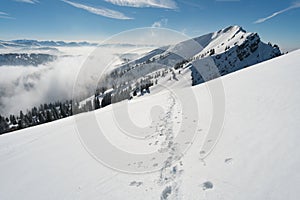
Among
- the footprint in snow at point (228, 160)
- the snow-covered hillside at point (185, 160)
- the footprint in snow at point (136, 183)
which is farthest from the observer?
the footprint in snow at point (136, 183)

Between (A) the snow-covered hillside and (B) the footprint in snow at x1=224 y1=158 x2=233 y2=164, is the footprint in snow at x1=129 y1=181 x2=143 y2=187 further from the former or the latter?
(B) the footprint in snow at x1=224 y1=158 x2=233 y2=164

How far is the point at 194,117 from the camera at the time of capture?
10.5 m

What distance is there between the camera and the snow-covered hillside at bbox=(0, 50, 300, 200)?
4.65 meters

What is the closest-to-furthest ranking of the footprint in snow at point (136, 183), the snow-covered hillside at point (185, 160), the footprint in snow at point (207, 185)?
1. the snow-covered hillside at point (185, 160)
2. the footprint in snow at point (207, 185)
3. the footprint in snow at point (136, 183)

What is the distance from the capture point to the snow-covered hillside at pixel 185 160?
15.3 feet

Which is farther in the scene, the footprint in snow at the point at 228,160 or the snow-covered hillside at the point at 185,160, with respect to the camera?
the footprint in snow at the point at 228,160

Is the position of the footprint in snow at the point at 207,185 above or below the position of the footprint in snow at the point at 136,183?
above

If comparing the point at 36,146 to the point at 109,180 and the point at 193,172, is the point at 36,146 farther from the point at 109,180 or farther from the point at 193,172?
the point at 193,172

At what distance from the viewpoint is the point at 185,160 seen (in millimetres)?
6465

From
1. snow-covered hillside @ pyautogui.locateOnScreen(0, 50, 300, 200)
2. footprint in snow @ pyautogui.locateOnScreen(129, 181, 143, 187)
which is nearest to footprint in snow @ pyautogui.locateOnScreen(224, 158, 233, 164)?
snow-covered hillside @ pyautogui.locateOnScreen(0, 50, 300, 200)

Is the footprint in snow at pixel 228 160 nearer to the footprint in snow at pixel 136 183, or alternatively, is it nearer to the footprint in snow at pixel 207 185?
the footprint in snow at pixel 207 185

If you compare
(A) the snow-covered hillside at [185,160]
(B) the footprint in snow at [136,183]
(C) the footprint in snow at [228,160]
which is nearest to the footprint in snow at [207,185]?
(A) the snow-covered hillside at [185,160]

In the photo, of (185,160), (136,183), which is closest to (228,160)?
(185,160)

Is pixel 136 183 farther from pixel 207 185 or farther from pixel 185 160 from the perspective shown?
pixel 207 185
